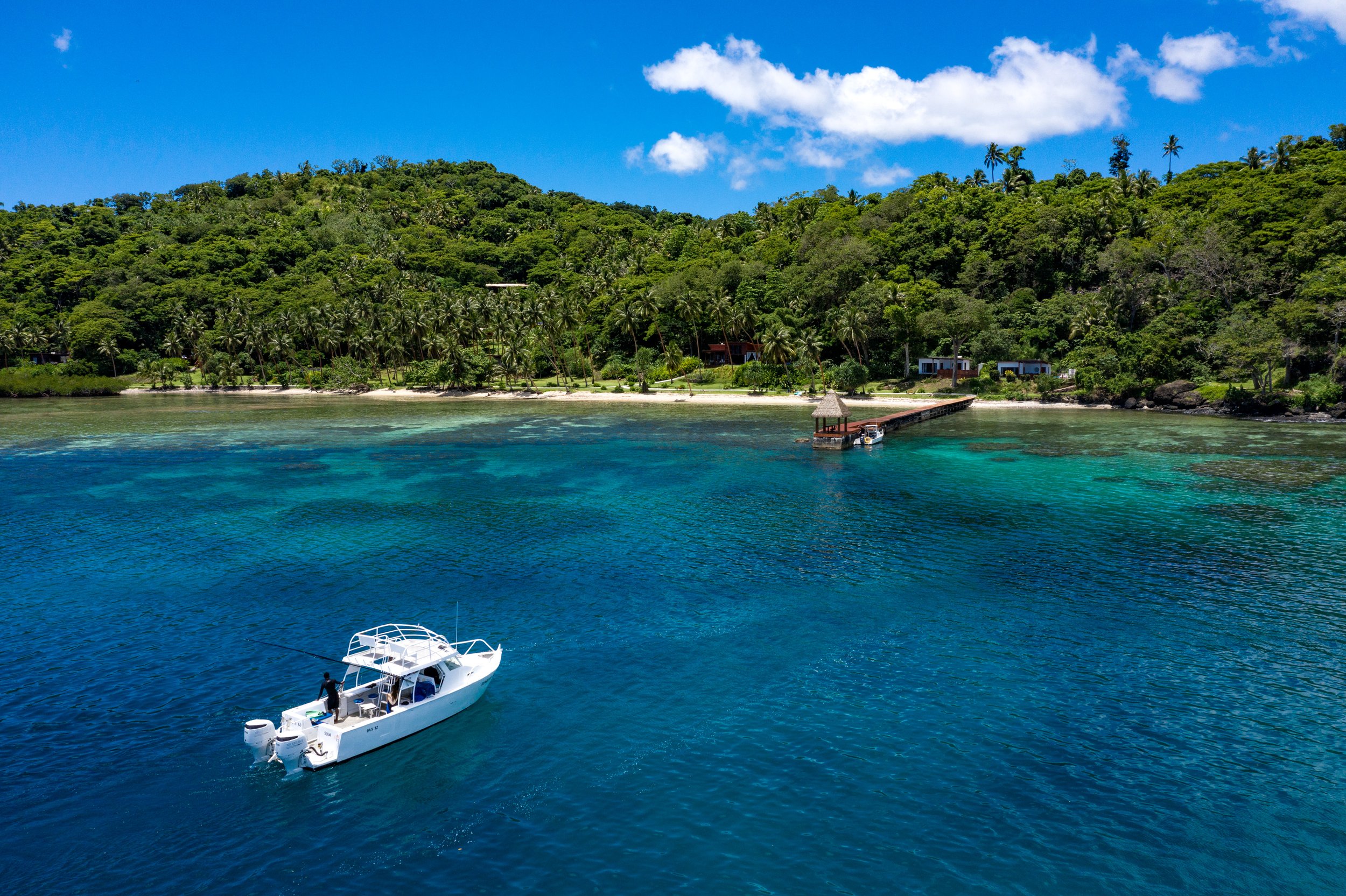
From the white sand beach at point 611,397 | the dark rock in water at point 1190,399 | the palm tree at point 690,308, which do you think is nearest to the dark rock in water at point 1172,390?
the dark rock in water at point 1190,399

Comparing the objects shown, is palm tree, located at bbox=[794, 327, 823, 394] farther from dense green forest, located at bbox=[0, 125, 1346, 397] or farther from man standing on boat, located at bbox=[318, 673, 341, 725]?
man standing on boat, located at bbox=[318, 673, 341, 725]

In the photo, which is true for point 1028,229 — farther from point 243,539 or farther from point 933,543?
point 243,539

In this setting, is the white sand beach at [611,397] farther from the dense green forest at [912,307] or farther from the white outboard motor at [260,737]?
the white outboard motor at [260,737]

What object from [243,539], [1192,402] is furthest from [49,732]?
[1192,402]

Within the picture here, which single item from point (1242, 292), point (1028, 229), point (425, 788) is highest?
point (1028, 229)

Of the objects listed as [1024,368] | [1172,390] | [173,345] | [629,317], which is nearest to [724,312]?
[629,317]

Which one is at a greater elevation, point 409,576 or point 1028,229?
point 1028,229
